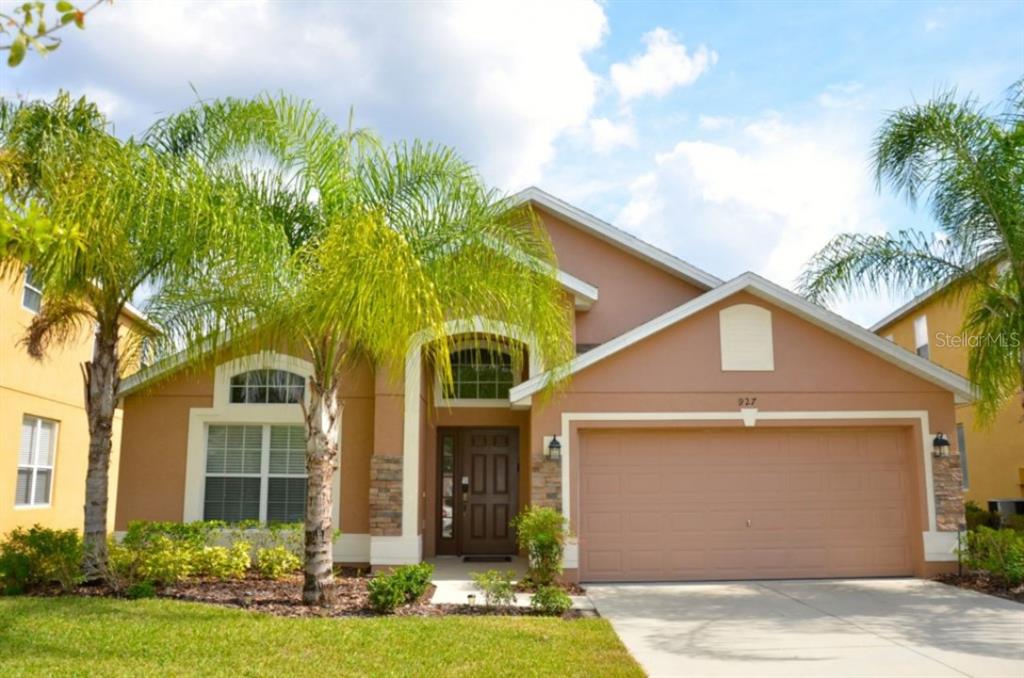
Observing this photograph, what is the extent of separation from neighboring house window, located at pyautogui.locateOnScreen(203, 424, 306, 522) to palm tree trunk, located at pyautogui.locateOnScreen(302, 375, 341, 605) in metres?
4.14

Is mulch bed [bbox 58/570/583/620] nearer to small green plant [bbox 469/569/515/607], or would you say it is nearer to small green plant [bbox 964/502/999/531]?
small green plant [bbox 469/569/515/607]

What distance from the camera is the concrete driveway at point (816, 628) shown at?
7.50 meters

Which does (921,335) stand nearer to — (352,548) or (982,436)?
(982,436)

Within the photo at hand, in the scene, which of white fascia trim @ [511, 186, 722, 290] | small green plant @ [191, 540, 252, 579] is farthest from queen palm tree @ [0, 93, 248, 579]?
white fascia trim @ [511, 186, 722, 290]

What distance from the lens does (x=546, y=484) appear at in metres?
12.4

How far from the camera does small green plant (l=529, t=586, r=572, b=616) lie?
9.79 m

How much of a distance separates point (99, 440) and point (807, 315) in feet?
33.2

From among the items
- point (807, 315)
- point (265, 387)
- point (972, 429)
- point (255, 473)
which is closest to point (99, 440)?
point (255, 473)

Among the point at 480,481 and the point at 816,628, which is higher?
the point at 480,481

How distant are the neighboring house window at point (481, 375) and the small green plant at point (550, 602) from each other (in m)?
5.92

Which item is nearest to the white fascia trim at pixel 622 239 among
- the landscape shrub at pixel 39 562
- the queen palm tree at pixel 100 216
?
the queen palm tree at pixel 100 216

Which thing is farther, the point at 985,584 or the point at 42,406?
the point at 42,406

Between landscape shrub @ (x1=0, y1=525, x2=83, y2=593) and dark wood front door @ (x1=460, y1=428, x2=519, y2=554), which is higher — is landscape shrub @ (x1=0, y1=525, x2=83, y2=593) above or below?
below

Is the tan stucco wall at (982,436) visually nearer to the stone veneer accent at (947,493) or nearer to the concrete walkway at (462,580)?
the stone veneer accent at (947,493)
